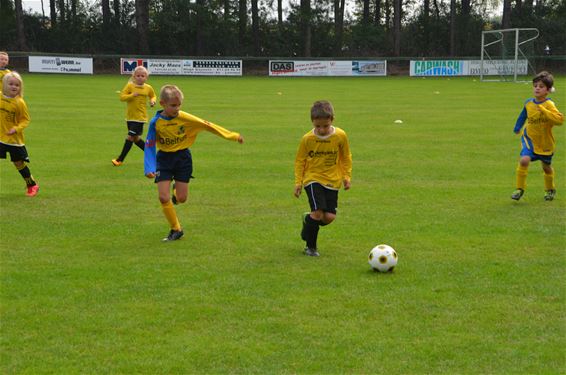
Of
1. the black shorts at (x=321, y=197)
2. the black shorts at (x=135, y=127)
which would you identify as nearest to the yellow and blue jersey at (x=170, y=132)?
the black shorts at (x=321, y=197)

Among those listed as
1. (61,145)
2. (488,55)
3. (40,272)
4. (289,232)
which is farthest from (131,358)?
(488,55)

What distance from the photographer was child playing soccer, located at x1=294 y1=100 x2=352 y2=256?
7.77 m

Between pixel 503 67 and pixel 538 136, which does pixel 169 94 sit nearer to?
pixel 538 136

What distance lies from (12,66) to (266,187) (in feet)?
151

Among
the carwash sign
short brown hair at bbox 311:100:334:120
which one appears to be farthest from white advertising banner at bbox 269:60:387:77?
short brown hair at bbox 311:100:334:120

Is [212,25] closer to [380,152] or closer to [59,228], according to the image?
[380,152]

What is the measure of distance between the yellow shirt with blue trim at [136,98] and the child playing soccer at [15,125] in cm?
364

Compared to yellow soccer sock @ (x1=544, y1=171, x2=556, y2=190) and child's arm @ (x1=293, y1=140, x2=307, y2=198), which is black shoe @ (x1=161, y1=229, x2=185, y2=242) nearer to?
child's arm @ (x1=293, y1=140, x2=307, y2=198)

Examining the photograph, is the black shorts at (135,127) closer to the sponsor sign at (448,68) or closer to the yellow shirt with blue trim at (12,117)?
the yellow shirt with blue trim at (12,117)

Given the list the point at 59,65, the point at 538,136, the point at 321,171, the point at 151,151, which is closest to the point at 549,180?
the point at 538,136

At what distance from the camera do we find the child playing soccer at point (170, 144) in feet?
28.1

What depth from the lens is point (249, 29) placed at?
216 ft

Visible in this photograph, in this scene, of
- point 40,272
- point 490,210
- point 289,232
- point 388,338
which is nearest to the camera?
point 388,338

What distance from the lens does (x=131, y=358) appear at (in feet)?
16.8
